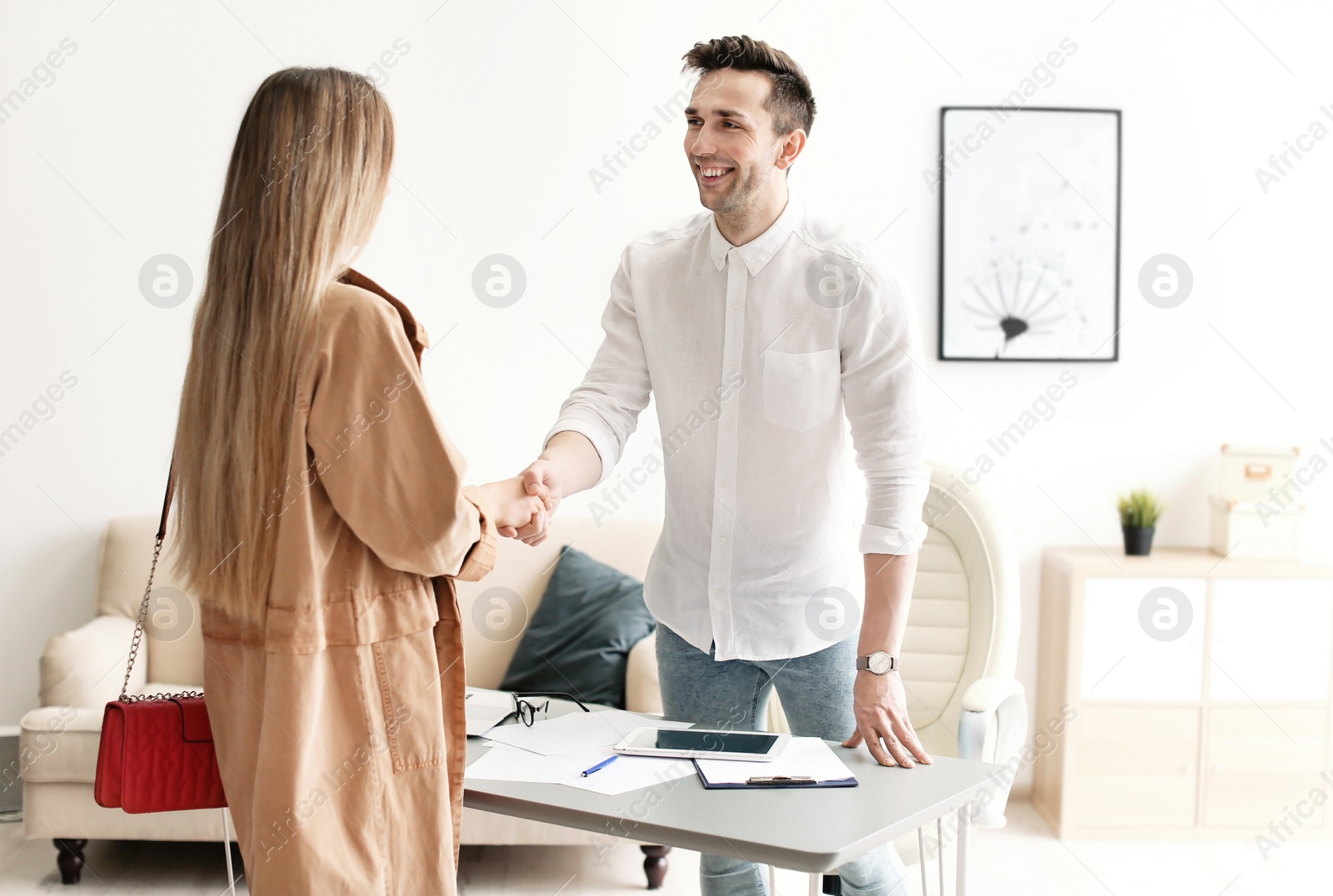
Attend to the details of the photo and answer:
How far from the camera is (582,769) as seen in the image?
1350 mm

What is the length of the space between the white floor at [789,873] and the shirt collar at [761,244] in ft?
5.51

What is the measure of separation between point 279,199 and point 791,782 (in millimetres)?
887

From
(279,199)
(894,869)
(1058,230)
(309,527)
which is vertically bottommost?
(894,869)

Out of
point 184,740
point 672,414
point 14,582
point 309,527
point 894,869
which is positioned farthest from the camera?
point 14,582

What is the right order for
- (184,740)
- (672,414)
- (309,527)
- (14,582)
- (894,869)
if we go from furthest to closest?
(14,582) < (672,414) < (894,869) < (184,740) < (309,527)

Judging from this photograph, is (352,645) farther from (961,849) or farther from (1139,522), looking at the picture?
(1139,522)

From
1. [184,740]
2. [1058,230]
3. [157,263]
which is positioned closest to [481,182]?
[157,263]

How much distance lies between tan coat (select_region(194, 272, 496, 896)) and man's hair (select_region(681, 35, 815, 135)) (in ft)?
2.45

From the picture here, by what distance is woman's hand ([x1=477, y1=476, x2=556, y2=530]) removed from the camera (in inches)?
60.0

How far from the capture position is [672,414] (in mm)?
1725

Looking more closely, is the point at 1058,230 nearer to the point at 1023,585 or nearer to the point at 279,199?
the point at 1023,585

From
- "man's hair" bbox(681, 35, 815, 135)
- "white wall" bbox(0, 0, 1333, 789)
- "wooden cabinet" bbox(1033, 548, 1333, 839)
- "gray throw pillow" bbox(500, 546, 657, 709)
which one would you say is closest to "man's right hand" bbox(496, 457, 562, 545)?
"man's hair" bbox(681, 35, 815, 135)

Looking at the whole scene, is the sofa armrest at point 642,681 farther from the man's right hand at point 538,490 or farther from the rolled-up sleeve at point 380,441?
the rolled-up sleeve at point 380,441

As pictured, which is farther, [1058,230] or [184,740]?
[1058,230]
